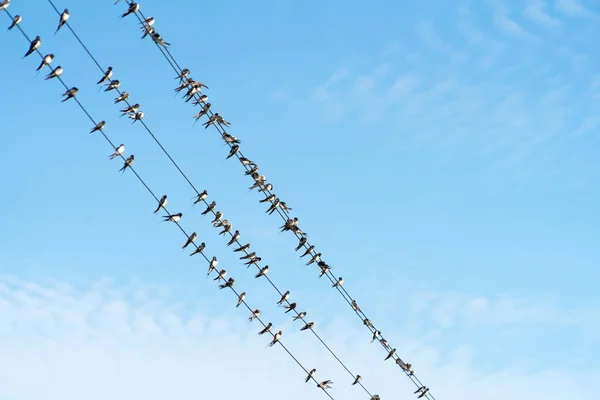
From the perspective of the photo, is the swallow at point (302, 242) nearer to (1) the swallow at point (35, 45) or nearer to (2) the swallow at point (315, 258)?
(2) the swallow at point (315, 258)

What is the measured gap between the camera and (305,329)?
93.9ft

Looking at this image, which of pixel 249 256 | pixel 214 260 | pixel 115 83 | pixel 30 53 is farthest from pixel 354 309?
pixel 30 53

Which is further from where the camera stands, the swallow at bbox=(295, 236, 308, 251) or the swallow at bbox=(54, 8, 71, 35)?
the swallow at bbox=(295, 236, 308, 251)

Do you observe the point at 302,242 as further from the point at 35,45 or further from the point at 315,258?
the point at 35,45

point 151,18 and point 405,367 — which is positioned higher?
point 151,18

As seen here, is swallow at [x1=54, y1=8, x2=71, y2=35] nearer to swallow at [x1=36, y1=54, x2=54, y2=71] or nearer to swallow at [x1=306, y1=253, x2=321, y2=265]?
swallow at [x1=36, y1=54, x2=54, y2=71]

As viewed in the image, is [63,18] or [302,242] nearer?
[63,18]

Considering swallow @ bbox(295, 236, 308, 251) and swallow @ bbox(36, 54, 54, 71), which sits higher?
swallow @ bbox(295, 236, 308, 251)

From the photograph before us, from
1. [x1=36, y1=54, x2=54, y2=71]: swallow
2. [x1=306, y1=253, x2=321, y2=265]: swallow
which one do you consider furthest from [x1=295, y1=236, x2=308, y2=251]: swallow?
[x1=36, y1=54, x2=54, y2=71]: swallow

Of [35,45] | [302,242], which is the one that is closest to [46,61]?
[35,45]

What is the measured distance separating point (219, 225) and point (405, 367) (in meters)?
8.25

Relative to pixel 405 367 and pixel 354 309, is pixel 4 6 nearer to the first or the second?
pixel 354 309

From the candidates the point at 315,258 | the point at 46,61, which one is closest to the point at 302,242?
the point at 315,258

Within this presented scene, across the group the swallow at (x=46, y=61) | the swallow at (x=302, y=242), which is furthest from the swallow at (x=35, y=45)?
the swallow at (x=302, y=242)
